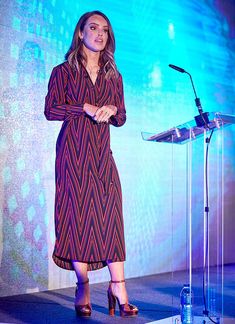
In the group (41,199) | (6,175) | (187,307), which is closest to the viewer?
(187,307)

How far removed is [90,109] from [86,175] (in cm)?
36

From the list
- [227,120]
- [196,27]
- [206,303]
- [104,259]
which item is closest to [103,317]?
[104,259]

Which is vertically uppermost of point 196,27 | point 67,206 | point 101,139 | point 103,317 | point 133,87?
point 196,27

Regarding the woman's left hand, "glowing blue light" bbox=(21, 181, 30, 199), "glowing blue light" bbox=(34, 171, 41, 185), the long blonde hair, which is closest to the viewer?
the woman's left hand

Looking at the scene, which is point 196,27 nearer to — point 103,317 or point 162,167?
point 162,167

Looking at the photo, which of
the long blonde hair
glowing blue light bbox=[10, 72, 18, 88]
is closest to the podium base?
the long blonde hair

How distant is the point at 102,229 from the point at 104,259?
0.53ft

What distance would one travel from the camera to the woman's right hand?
324cm

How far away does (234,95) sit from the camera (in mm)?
6762

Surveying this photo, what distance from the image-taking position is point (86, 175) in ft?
11.0

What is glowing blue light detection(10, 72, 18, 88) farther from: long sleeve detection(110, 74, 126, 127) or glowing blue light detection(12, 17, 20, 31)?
long sleeve detection(110, 74, 126, 127)

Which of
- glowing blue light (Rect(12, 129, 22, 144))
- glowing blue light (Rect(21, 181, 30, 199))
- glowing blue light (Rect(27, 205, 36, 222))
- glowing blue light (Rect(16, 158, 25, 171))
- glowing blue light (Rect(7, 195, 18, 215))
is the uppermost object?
glowing blue light (Rect(12, 129, 22, 144))

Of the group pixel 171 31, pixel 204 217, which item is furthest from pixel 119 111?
pixel 171 31

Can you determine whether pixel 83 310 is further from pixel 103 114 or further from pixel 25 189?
pixel 25 189
